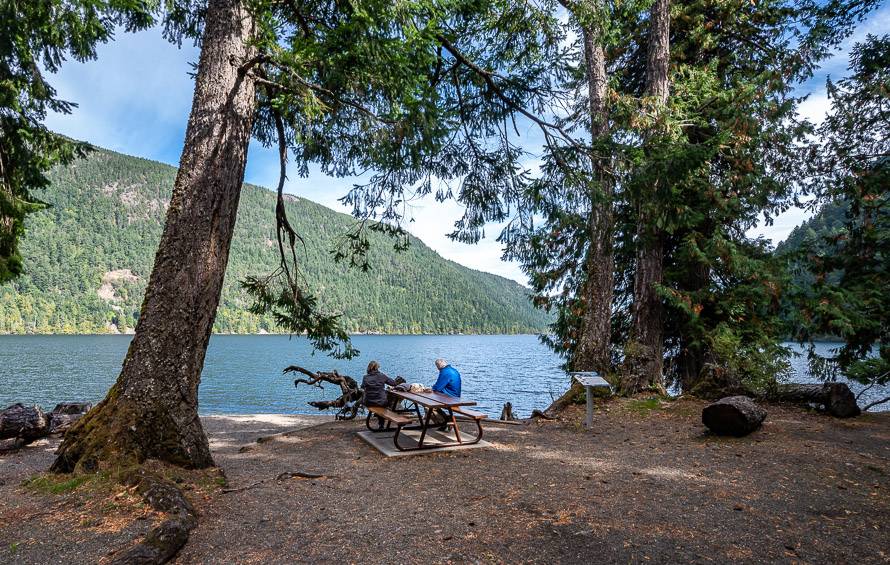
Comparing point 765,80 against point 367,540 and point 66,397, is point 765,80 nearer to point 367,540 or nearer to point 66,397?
point 367,540

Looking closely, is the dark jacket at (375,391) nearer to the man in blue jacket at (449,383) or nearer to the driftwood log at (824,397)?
the man in blue jacket at (449,383)

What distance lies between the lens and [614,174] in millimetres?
6035

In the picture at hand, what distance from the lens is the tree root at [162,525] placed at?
8.83 feet

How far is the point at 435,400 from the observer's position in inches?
235

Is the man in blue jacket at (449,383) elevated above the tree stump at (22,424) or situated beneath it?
elevated above

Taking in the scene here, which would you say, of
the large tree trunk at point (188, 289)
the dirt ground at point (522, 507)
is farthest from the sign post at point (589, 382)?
the large tree trunk at point (188, 289)

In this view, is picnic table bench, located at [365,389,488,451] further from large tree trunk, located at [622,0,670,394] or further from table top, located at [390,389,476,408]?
large tree trunk, located at [622,0,670,394]

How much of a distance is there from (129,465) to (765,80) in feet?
39.2

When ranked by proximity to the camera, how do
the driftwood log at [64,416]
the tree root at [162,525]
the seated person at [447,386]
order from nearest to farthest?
1. the tree root at [162,525]
2. the seated person at [447,386]
3. the driftwood log at [64,416]

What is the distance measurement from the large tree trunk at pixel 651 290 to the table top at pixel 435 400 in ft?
14.7

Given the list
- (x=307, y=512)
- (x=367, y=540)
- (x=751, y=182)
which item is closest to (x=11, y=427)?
(x=307, y=512)

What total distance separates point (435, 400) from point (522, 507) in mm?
2394

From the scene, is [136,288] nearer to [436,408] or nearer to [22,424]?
[22,424]

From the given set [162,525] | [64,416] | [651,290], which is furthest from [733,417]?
[64,416]
